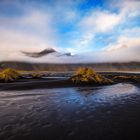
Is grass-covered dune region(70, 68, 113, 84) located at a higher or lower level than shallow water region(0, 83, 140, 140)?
higher

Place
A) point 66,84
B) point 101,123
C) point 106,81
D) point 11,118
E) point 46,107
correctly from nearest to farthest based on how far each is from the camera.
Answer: point 101,123
point 11,118
point 46,107
point 66,84
point 106,81

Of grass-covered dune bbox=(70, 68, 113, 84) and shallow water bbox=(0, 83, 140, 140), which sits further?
grass-covered dune bbox=(70, 68, 113, 84)

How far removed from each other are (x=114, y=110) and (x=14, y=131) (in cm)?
825

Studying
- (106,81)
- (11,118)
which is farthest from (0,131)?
(106,81)

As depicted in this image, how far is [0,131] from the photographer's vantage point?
10945mm

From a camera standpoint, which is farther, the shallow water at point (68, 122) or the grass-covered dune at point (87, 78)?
the grass-covered dune at point (87, 78)

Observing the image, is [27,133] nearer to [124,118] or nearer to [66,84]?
[124,118]

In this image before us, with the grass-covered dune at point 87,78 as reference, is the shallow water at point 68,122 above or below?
below

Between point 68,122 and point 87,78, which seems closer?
point 68,122

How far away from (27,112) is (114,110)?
6.73 m

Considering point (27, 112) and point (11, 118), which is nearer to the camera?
A: point (11, 118)

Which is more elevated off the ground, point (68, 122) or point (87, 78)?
point (87, 78)

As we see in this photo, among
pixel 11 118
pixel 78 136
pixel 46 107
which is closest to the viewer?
pixel 78 136

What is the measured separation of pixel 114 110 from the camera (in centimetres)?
1606
